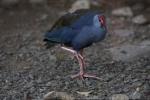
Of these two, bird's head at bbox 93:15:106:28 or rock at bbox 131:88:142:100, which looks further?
bird's head at bbox 93:15:106:28

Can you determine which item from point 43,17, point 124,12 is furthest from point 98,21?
point 43,17

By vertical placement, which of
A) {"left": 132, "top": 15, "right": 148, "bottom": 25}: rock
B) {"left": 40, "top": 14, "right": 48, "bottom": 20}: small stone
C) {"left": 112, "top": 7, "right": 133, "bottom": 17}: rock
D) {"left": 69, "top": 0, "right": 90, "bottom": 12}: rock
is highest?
{"left": 69, "top": 0, "right": 90, "bottom": 12}: rock

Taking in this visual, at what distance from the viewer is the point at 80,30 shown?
641 cm

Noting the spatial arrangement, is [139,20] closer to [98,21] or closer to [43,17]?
[43,17]

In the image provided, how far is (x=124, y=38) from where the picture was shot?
8234mm

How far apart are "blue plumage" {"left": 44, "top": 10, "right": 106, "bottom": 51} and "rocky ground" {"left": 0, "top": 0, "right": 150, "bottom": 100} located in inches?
18.4

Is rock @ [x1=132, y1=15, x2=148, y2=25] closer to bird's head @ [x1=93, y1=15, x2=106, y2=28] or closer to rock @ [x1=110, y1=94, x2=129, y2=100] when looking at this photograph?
bird's head @ [x1=93, y1=15, x2=106, y2=28]

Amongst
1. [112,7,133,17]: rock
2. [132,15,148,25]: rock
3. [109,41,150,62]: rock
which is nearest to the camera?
[109,41,150,62]: rock

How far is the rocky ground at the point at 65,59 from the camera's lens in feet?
20.7

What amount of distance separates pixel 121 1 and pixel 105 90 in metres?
3.44

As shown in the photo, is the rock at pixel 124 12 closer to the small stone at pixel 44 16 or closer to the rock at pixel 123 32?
the rock at pixel 123 32

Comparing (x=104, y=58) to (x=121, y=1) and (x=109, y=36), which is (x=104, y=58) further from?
(x=121, y=1)

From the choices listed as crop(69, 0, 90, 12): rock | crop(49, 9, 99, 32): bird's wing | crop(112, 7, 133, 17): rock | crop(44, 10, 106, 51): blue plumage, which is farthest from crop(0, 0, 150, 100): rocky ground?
crop(49, 9, 99, 32): bird's wing

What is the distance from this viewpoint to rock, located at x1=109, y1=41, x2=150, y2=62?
7422mm
